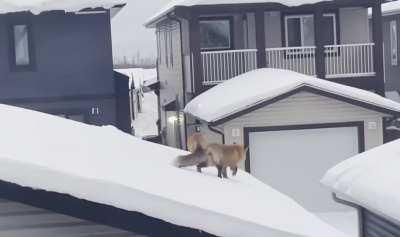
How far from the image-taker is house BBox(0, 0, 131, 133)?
17812 millimetres

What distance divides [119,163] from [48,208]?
2.40 feet

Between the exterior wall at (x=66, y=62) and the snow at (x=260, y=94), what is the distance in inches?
123

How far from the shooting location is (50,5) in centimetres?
1727

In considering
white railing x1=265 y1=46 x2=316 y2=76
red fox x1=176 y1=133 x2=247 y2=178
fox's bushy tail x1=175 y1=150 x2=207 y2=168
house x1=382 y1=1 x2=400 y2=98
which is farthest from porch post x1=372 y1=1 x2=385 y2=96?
fox's bushy tail x1=175 y1=150 x2=207 y2=168

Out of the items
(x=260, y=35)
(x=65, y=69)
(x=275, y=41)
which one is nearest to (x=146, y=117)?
(x=275, y=41)

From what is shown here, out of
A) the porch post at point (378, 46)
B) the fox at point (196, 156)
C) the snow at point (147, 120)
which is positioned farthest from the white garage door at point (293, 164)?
the snow at point (147, 120)

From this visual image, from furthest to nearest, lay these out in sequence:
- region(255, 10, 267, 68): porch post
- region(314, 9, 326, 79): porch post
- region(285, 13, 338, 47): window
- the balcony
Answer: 1. region(285, 13, 338, 47): window
2. the balcony
3. region(314, 9, 326, 79): porch post
4. region(255, 10, 267, 68): porch post

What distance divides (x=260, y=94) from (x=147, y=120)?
31126 mm

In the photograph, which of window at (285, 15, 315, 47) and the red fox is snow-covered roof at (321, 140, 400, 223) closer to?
the red fox

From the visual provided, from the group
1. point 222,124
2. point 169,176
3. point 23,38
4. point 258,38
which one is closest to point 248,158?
point 222,124

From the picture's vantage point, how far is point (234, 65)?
19609 millimetres

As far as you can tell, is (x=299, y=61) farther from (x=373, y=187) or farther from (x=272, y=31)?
(x=373, y=187)

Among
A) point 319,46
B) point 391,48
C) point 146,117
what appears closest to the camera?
point 319,46

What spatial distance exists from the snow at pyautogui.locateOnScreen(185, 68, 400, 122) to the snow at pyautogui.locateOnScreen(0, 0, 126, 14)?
3.69 m
